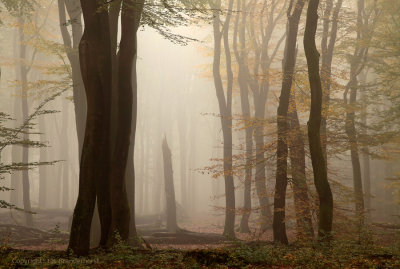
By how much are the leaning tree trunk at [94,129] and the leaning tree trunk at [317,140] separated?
16.2 ft

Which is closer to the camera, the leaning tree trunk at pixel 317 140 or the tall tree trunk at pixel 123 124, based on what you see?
the tall tree trunk at pixel 123 124

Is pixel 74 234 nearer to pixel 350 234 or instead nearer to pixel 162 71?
pixel 350 234

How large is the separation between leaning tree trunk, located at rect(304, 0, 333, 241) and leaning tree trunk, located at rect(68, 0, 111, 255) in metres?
4.95

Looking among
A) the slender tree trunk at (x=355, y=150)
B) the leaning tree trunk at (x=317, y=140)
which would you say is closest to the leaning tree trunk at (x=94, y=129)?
the leaning tree trunk at (x=317, y=140)

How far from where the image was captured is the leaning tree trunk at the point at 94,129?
689 centimetres

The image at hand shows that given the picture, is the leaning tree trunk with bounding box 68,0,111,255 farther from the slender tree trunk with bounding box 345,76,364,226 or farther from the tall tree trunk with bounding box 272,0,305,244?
the slender tree trunk with bounding box 345,76,364,226

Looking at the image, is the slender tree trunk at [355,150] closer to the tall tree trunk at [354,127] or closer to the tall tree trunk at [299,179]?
the tall tree trunk at [354,127]

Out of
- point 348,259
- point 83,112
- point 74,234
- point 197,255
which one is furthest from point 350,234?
point 83,112

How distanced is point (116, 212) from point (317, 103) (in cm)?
Answer: 549

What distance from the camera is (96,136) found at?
707cm

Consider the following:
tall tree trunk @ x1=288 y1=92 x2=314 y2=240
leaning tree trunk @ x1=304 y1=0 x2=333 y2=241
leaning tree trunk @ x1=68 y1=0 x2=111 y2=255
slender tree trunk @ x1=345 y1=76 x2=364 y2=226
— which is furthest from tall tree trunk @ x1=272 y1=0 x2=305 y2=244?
leaning tree trunk @ x1=68 y1=0 x2=111 y2=255

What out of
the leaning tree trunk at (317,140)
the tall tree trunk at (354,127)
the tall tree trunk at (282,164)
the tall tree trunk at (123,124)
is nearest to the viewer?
the tall tree trunk at (123,124)

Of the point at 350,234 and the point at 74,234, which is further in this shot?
the point at 350,234

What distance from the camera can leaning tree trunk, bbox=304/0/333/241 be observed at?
335 inches
